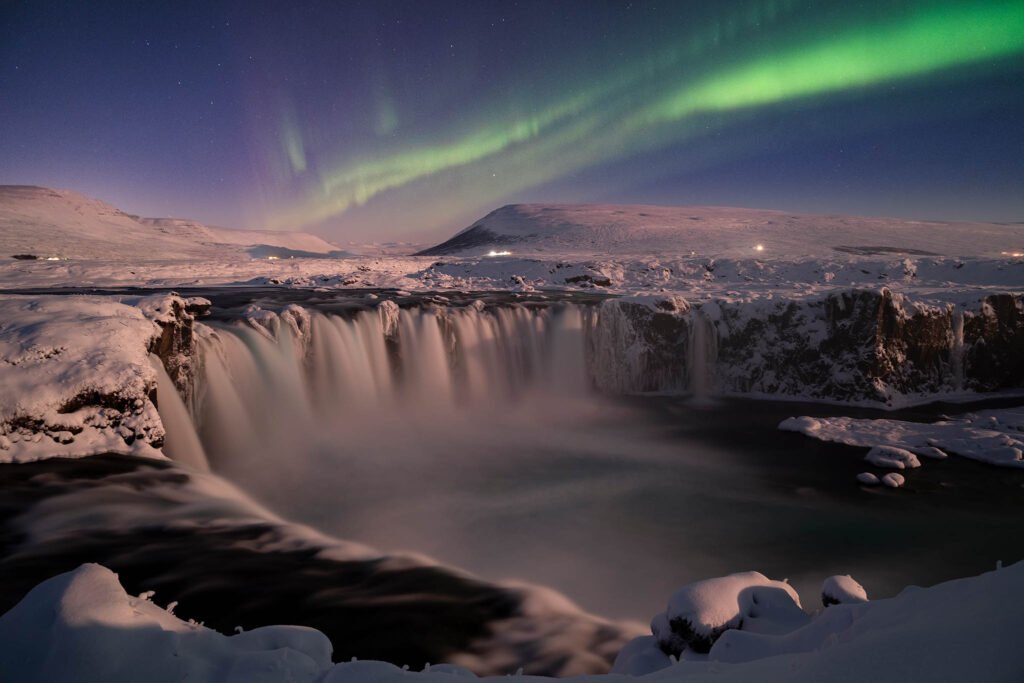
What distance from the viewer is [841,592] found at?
12.2ft

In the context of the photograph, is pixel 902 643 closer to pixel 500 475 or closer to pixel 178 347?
pixel 500 475

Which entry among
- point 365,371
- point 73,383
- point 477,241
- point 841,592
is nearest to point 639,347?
point 365,371

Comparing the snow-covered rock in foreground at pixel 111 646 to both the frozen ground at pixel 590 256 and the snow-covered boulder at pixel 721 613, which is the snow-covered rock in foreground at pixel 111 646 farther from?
the frozen ground at pixel 590 256

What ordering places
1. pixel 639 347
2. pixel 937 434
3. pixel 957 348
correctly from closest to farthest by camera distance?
pixel 937 434, pixel 957 348, pixel 639 347

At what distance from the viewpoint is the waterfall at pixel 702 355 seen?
658 inches

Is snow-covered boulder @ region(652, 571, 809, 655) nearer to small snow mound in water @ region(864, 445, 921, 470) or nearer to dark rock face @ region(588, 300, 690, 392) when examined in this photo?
small snow mound in water @ region(864, 445, 921, 470)

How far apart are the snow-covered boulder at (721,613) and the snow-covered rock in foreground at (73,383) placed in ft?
23.8

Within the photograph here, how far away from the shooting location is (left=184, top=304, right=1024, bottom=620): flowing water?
7332 mm

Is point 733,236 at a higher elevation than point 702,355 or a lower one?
higher

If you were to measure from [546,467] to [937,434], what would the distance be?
30.4 ft

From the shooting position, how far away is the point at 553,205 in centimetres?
11438

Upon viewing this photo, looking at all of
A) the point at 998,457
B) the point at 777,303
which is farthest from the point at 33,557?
the point at 777,303

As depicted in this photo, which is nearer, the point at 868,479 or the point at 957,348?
the point at 868,479

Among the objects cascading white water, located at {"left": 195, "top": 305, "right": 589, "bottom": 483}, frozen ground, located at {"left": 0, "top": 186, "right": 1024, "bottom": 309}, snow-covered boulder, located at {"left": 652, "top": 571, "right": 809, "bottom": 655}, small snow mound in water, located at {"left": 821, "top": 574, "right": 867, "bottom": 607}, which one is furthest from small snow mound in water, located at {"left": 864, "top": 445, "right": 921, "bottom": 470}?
snow-covered boulder, located at {"left": 652, "top": 571, "right": 809, "bottom": 655}
